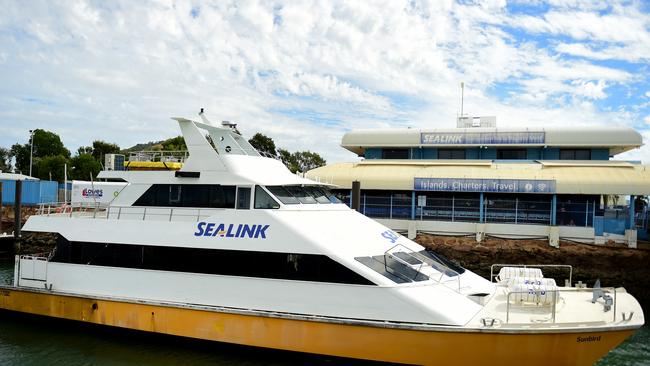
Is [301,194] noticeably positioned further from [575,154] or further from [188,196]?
[575,154]

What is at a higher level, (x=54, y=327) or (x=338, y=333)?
(x=338, y=333)

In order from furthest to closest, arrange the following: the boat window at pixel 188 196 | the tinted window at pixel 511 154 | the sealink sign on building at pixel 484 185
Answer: the tinted window at pixel 511 154, the sealink sign on building at pixel 484 185, the boat window at pixel 188 196

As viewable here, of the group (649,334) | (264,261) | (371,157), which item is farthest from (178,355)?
(371,157)

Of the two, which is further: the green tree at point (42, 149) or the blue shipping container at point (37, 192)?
the green tree at point (42, 149)

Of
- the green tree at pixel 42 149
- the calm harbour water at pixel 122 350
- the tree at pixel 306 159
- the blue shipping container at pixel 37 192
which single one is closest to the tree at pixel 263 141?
the tree at pixel 306 159

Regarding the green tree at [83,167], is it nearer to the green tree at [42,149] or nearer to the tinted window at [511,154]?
the green tree at [42,149]

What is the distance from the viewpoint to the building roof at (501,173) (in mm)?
21250

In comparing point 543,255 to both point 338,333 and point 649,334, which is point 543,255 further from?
point 338,333

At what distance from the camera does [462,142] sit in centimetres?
2730

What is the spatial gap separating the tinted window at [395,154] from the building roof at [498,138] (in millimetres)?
623

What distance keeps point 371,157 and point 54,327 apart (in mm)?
20302

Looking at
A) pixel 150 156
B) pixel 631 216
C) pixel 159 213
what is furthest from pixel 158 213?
pixel 631 216

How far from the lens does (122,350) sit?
10484mm

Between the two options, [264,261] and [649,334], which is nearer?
[264,261]
